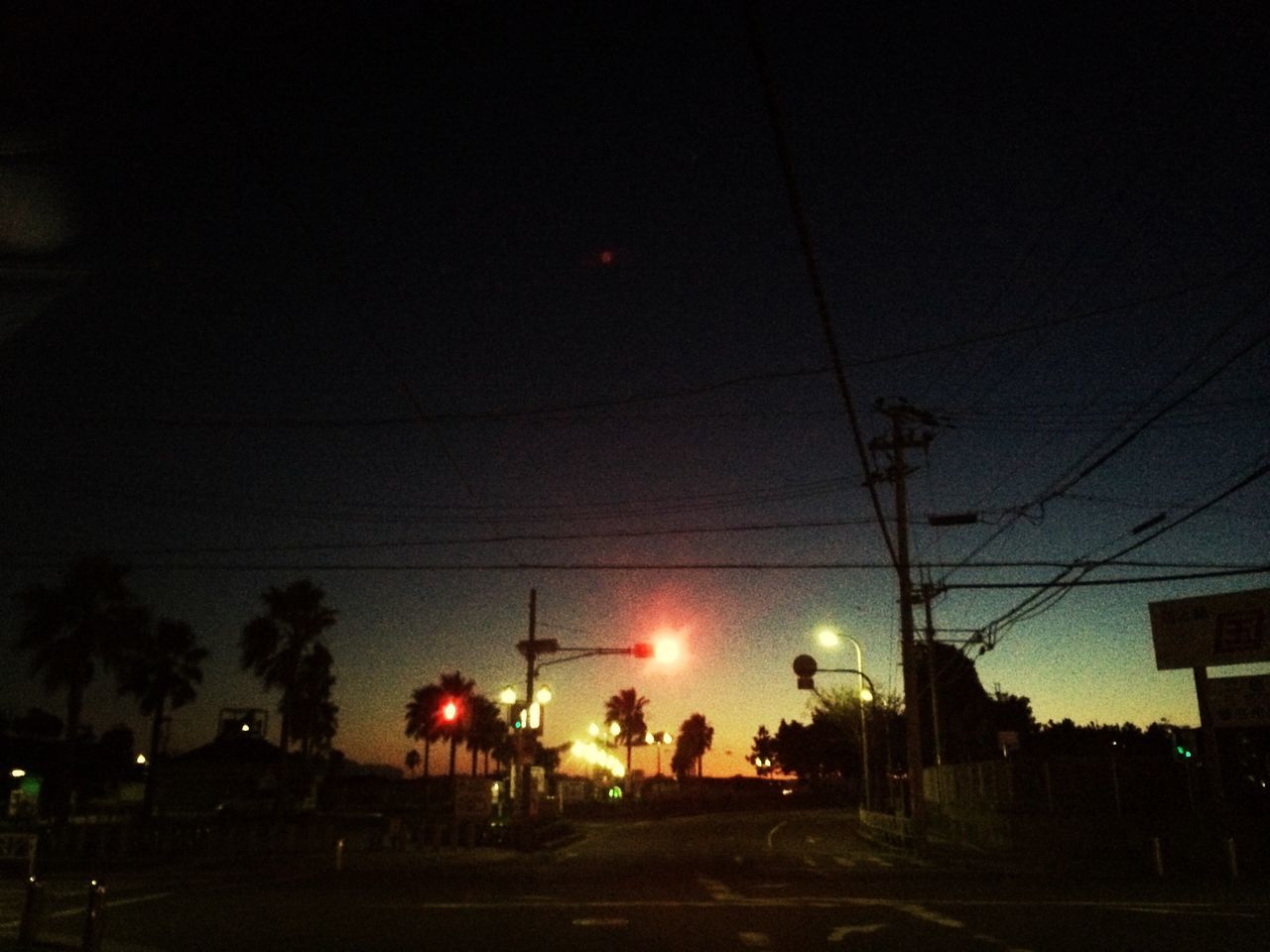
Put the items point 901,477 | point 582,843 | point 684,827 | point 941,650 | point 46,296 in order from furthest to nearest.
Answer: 1. point 941,650
2. point 684,827
3. point 582,843
4. point 901,477
5. point 46,296

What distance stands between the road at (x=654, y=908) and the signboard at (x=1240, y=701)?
6315 mm

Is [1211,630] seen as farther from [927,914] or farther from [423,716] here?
[423,716]

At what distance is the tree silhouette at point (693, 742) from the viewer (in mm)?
180250

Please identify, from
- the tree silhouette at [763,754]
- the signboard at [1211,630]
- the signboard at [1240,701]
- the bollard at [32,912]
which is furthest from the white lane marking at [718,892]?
the tree silhouette at [763,754]

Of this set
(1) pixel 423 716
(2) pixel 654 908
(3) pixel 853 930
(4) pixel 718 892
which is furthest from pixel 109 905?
(1) pixel 423 716

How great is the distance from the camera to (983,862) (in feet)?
91.5

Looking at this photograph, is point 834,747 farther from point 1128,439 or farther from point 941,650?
point 1128,439

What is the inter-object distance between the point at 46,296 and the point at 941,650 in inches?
3265

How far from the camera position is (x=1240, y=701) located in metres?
26.4

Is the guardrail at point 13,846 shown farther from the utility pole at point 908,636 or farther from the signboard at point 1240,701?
the signboard at point 1240,701

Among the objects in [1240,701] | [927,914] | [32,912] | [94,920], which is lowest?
[927,914]

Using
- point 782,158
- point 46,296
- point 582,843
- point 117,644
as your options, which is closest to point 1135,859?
point 582,843

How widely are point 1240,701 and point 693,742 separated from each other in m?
159

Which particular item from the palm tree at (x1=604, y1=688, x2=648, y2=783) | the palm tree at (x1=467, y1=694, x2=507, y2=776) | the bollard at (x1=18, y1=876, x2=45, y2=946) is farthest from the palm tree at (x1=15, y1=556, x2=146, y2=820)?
the palm tree at (x1=604, y1=688, x2=648, y2=783)
